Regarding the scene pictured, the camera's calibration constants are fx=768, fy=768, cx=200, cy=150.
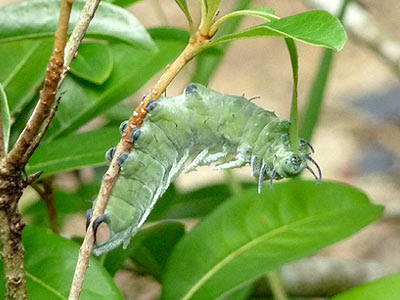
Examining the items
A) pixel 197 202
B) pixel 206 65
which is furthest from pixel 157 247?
pixel 206 65

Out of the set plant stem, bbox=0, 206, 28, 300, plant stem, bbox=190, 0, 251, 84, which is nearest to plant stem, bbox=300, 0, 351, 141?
plant stem, bbox=190, 0, 251, 84

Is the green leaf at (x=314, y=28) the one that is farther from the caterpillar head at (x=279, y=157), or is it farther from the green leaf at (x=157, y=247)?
the green leaf at (x=157, y=247)

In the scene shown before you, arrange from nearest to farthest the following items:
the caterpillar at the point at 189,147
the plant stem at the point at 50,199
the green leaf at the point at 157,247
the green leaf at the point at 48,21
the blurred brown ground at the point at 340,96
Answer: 1. the caterpillar at the point at 189,147
2. the green leaf at the point at 48,21
3. the plant stem at the point at 50,199
4. the green leaf at the point at 157,247
5. the blurred brown ground at the point at 340,96

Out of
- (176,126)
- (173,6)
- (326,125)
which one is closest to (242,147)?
(176,126)

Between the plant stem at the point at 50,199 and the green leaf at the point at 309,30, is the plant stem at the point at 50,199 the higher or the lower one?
the lower one

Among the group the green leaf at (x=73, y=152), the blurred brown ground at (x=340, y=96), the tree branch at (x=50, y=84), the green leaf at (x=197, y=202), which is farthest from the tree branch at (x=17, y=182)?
the blurred brown ground at (x=340, y=96)

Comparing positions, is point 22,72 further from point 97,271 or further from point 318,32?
point 318,32
